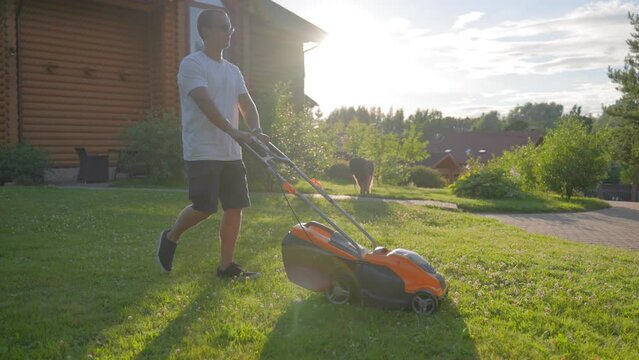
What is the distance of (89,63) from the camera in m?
14.3

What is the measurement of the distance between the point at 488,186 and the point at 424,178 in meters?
12.2

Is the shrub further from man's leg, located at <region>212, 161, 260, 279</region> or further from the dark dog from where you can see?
man's leg, located at <region>212, 161, 260, 279</region>

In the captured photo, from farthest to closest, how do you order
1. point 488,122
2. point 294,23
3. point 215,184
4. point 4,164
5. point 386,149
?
point 488,122
point 386,149
point 294,23
point 4,164
point 215,184

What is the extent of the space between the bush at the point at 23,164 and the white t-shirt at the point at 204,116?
30.2ft

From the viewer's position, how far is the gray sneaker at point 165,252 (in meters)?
4.63

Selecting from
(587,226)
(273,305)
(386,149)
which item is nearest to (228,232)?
(273,305)

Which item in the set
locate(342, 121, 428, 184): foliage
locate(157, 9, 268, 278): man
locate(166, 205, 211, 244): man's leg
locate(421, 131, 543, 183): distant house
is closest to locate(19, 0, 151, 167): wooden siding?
locate(342, 121, 428, 184): foliage

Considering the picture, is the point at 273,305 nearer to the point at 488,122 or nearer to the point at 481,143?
the point at 481,143

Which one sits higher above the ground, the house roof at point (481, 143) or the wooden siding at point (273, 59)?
the wooden siding at point (273, 59)

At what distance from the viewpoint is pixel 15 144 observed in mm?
12711

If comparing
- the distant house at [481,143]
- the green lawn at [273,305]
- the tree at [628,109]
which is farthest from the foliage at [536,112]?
the green lawn at [273,305]

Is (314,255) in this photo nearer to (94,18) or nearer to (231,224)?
(231,224)

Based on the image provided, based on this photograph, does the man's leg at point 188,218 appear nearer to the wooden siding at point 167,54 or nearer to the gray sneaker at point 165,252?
the gray sneaker at point 165,252

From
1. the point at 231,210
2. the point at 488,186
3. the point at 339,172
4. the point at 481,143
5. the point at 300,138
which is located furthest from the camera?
the point at 481,143
